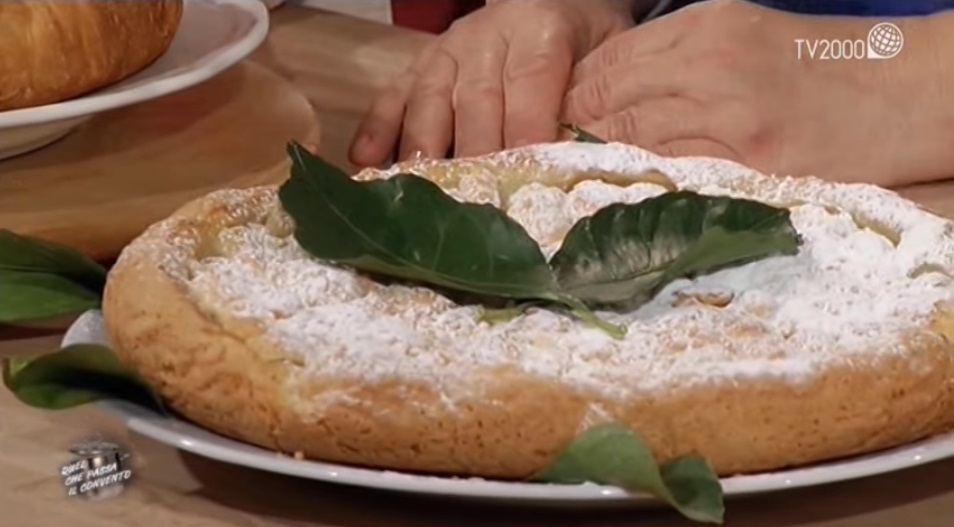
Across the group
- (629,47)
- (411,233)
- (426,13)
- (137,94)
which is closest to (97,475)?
(411,233)

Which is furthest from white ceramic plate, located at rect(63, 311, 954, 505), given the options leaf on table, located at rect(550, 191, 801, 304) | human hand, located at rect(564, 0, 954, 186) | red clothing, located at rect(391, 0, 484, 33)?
red clothing, located at rect(391, 0, 484, 33)

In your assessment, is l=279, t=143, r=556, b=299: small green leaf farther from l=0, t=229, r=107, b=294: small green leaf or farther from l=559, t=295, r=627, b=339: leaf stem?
l=0, t=229, r=107, b=294: small green leaf

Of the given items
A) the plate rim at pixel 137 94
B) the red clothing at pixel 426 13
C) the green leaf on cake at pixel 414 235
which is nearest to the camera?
the green leaf on cake at pixel 414 235

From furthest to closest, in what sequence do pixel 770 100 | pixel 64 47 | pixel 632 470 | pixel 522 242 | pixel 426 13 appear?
pixel 426 13 → pixel 770 100 → pixel 64 47 → pixel 522 242 → pixel 632 470

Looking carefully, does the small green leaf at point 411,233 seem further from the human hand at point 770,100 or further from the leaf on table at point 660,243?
the human hand at point 770,100

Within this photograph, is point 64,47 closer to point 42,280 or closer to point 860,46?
point 42,280

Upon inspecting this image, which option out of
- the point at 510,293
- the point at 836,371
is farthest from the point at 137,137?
the point at 836,371

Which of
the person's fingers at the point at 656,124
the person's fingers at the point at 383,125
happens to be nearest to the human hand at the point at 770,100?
the person's fingers at the point at 656,124
